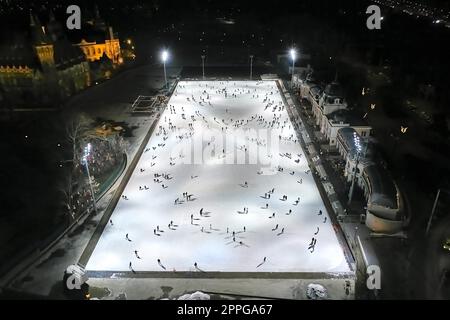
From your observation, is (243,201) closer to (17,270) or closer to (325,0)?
(17,270)

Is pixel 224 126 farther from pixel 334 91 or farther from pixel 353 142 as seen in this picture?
pixel 353 142

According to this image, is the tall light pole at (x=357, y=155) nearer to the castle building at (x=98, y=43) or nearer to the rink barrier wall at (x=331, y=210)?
the rink barrier wall at (x=331, y=210)

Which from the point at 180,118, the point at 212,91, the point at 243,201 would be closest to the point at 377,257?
the point at 243,201

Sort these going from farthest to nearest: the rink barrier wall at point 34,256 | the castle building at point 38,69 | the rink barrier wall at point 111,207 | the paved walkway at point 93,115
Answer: the castle building at point 38,69, the rink barrier wall at point 111,207, the rink barrier wall at point 34,256, the paved walkway at point 93,115

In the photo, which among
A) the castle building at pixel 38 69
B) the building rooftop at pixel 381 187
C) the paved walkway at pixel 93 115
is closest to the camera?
the paved walkway at pixel 93 115

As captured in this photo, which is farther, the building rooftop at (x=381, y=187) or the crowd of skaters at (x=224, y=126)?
the crowd of skaters at (x=224, y=126)

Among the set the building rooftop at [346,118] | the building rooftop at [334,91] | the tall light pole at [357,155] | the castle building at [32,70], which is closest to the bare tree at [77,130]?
the castle building at [32,70]

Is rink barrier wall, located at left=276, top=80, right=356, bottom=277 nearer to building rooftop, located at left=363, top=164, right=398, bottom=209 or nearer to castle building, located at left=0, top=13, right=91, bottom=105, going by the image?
building rooftop, located at left=363, top=164, right=398, bottom=209

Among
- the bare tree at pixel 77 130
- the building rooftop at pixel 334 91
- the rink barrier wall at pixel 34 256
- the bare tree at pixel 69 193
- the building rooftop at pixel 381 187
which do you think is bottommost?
the rink barrier wall at pixel 34 256

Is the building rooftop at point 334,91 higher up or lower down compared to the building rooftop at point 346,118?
higher up
